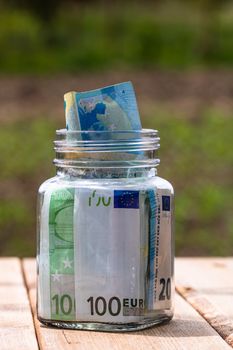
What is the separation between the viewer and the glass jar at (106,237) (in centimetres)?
146

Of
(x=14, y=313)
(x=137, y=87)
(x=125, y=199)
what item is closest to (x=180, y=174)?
(x=137, y=87)

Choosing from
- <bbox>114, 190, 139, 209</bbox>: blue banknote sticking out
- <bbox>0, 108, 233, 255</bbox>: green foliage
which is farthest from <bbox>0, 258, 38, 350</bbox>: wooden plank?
<bbox>0, 108, 233, 255</bbox>: green foliage

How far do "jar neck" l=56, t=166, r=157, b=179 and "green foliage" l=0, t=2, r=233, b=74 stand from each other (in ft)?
29.8

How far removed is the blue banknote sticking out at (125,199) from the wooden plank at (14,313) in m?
0.24

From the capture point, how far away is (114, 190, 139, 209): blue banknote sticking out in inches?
57.4

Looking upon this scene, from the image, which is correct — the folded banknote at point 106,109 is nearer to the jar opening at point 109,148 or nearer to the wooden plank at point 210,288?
the jar opening at point 109,148

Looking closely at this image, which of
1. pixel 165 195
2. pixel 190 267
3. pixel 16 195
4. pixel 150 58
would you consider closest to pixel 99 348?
pixel 165 195

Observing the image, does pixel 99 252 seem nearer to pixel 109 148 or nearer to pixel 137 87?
pixel 109 148

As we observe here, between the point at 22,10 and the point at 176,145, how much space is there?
24.0ft

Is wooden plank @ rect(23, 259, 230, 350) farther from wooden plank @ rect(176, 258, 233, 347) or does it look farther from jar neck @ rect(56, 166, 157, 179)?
jar neck @ rect(56, 166, 157, 179)

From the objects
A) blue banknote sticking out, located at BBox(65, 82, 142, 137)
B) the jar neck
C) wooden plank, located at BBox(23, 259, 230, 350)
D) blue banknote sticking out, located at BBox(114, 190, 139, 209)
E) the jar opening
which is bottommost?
wooden plank, located at BBox(23, 259, 230, 350)

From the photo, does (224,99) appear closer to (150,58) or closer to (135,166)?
(150,58)

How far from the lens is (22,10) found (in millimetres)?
13469

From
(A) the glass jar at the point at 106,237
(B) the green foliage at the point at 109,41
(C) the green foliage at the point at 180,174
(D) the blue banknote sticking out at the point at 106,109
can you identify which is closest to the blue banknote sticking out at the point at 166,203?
(A) the glass jar at the point at 106,237
